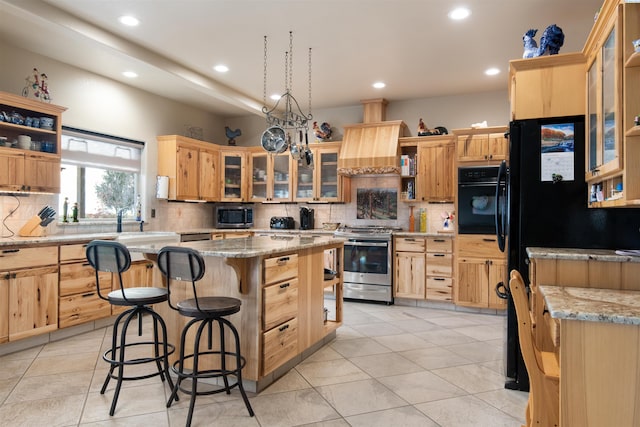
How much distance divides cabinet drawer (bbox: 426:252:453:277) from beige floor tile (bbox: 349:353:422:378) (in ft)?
6.49

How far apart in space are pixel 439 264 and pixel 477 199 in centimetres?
94

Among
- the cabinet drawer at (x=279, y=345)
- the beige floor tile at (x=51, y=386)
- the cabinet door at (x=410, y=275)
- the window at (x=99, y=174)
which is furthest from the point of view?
the cabinet door at (x=410, y=275)

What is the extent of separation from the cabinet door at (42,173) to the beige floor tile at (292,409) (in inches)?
119

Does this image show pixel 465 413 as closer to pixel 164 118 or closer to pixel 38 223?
pixel 38 223

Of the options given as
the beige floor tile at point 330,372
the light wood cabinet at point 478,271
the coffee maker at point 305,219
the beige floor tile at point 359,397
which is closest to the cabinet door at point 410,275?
the light wood cabinet at point 478,271

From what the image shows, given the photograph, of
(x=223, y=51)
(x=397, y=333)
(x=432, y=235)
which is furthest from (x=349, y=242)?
(x=223, y=51)

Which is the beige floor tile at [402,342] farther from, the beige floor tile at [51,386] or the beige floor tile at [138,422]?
the beige floor tile at [51,386]

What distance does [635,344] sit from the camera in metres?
1.46

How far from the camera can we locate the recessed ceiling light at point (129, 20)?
11.9 feet

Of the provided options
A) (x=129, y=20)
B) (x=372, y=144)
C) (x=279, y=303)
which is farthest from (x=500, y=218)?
(x=129, y=20)

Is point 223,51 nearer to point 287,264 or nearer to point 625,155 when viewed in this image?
point 287,264

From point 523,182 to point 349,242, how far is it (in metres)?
3.02

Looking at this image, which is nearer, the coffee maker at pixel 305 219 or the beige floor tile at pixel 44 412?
the beige floor tile at pixel 44 412

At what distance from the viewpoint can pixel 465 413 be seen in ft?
8.19
